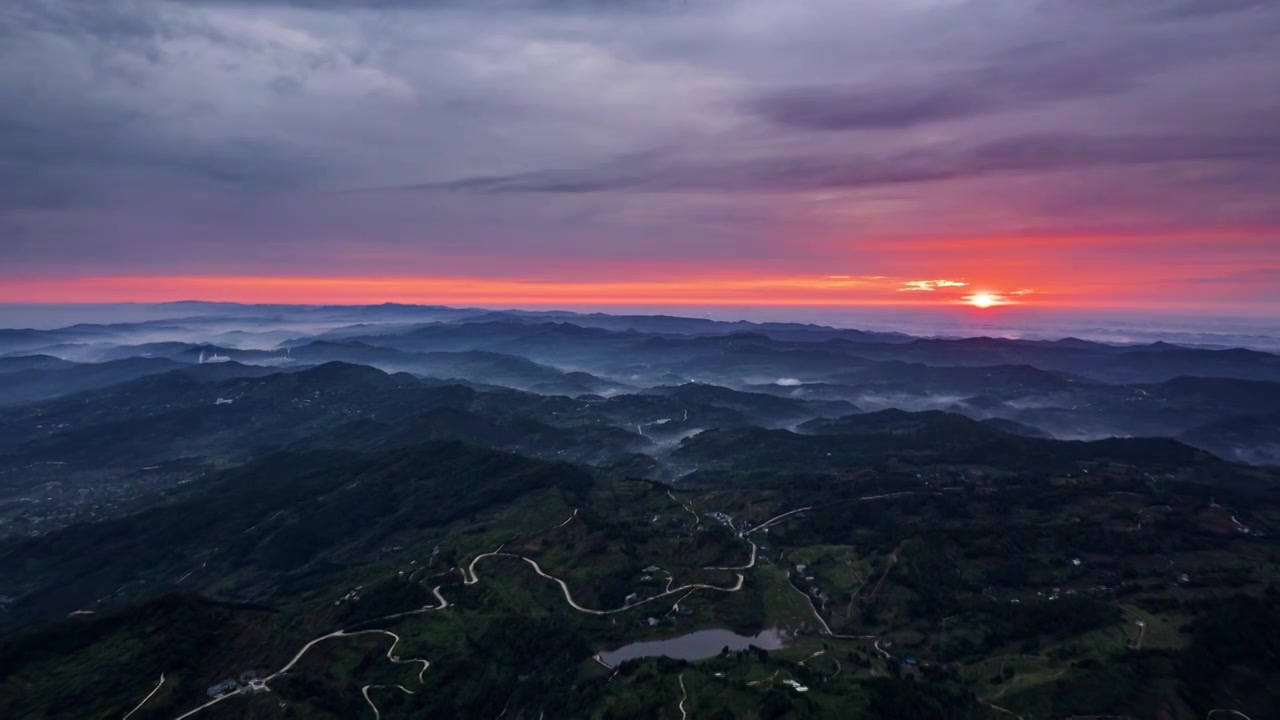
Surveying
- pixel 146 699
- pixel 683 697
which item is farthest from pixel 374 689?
pixel 683 697

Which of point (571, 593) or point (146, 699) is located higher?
point (146, 699)

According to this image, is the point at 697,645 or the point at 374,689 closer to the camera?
the point at 374,689

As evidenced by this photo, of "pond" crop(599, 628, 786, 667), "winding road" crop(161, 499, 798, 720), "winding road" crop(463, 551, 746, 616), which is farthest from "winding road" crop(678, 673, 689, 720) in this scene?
"winding road" crop(463, 551, 746, 616)

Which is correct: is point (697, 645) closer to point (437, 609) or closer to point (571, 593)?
point (571, 593)

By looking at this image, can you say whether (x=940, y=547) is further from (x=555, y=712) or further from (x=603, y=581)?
(x=555, y=712)

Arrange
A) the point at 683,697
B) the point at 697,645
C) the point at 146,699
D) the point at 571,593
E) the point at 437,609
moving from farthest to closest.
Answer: the point at 571,593
the point at 437,609
the point at 697,645
the point at 683,697
the point at 146,699

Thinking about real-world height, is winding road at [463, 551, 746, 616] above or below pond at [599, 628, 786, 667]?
above

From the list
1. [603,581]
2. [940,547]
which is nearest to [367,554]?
[603,581]

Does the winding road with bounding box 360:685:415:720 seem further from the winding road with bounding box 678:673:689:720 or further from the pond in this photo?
the winding road with bounding box 678:673:689:720
